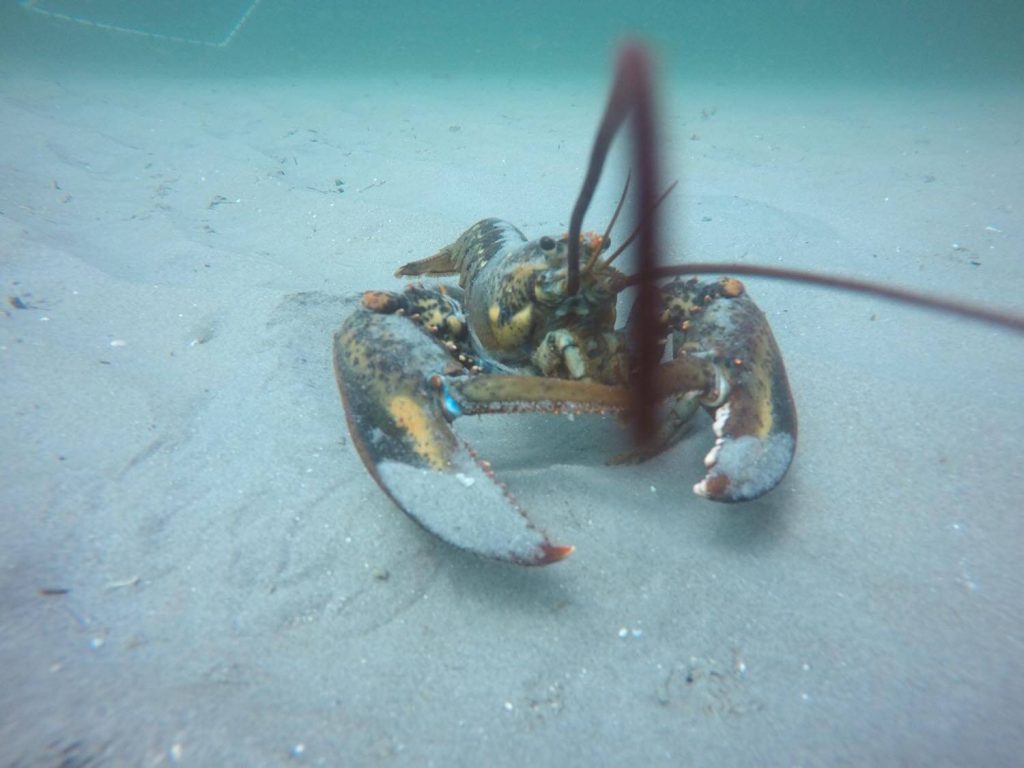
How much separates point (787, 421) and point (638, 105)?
1598 millimetres

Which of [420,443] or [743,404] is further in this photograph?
[743,404]

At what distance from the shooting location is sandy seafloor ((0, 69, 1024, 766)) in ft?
5.19

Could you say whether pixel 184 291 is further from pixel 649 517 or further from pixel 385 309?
pixel 649 517

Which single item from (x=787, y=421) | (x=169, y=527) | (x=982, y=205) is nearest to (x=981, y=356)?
(x=787, y=421)

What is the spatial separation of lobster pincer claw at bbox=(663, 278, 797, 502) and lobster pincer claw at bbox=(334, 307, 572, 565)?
2.39 ft

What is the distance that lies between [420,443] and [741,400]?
1332 mm

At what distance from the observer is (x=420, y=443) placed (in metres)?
1.99

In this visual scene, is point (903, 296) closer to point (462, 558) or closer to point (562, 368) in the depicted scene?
point (562, 368)

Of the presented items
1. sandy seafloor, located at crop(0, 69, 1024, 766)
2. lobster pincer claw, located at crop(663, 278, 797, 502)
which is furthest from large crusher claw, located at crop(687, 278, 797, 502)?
sandy seafloor, located at crop(0, 69, 1024, 766)

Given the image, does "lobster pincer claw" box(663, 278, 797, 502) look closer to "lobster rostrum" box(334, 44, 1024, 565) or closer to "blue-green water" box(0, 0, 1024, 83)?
"lobster rostrum" box(334, 44, 1024, 565)

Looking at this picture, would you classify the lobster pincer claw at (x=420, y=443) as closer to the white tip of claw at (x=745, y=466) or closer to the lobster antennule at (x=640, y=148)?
the white tip of claw at (x=745, y=466)

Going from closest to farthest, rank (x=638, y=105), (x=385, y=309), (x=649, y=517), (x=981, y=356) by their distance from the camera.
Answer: (x=638, y=105) < (x=649, y=517) < (x=385, y=309) < (x=981, y=356)

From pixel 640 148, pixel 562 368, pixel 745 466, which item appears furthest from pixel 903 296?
pixel 562 368

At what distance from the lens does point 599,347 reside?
103 inches
